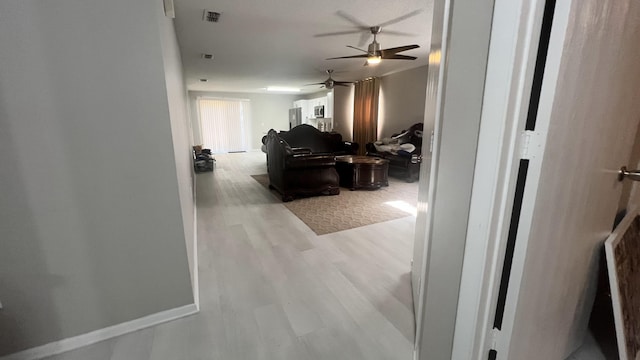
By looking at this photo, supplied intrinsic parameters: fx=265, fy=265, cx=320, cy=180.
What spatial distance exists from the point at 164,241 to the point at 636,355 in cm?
235

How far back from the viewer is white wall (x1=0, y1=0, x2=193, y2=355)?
3.66ft

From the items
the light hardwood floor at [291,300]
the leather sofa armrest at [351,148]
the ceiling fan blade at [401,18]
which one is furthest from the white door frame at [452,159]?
the leather sofa armrest at [351,148]

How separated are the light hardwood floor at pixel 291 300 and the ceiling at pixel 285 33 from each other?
225cm

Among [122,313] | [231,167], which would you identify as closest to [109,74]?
[122,313]

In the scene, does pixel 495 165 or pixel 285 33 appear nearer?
pixel 495 165

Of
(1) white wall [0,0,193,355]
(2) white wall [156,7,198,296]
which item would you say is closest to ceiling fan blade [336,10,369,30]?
(2) white wall [156,7,198,296]

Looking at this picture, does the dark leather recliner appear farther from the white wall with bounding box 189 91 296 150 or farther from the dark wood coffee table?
the white wall with bounding box 189 91 296 150

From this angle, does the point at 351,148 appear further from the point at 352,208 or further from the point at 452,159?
the point at 452,159

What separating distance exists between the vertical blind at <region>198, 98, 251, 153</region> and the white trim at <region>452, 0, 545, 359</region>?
9813 millimetres

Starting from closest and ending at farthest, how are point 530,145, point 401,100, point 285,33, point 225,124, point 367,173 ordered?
point 530,145
point 285,33
point 367,173
point 401,100
point 225,124

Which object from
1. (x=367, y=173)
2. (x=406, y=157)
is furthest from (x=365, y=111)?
(x=367, y=173)

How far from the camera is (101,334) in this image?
1.43 meters

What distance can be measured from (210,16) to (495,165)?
3.11 metres

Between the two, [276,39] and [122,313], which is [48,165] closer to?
[122,313]
